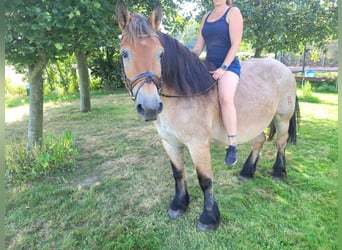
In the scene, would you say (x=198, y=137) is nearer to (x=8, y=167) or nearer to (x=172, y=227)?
(x=172, y=227)

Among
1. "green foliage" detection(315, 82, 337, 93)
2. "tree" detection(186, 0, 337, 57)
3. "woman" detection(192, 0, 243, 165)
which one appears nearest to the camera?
"woman" detection(192, 0, 243, 165)

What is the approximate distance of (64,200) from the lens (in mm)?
3020

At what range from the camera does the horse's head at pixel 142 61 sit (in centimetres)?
172

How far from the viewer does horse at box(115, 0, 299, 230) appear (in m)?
1.77

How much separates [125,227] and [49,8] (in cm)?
255

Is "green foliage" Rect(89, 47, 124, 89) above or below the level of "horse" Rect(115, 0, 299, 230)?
above

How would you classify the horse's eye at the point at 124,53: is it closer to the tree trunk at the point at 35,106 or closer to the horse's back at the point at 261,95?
the horse's back at the point at 261,95

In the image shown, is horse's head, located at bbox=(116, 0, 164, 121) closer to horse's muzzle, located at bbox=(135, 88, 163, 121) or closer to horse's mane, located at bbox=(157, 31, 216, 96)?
horse's muzzle, located at bbox=(135, 88, 163, 121)

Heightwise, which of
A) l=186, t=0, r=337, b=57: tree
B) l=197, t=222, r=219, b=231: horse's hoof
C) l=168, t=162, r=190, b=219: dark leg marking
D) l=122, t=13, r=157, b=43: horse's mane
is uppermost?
l=186, t=0, r=337, b=57: tree

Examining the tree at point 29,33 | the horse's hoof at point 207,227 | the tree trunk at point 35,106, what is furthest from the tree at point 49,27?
the horse's hoof at point 207,227

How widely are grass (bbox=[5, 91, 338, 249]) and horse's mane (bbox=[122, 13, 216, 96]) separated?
1333mm

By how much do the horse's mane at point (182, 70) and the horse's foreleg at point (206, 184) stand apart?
1.78 feet

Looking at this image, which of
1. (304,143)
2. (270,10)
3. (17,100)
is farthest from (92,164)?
(17,100)

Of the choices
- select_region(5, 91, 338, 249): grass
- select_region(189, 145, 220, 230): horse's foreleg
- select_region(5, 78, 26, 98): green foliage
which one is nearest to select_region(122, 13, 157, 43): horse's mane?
select_region(189, 145, 220, 230): horse's foreleg
